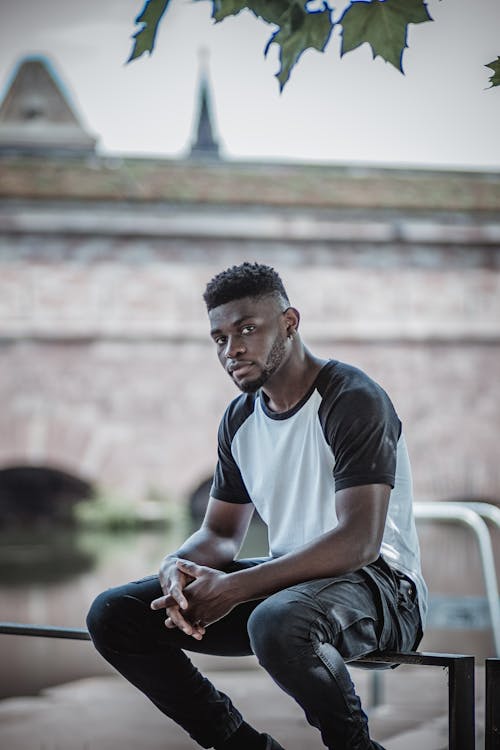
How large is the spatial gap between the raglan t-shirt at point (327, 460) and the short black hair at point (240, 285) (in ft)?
0.65

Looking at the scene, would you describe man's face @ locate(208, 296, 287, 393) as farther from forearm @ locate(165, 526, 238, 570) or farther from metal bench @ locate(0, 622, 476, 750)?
metal bench @ locate(0, 622, 476, 750)

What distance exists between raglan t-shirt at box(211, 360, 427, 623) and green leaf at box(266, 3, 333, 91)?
585 mm

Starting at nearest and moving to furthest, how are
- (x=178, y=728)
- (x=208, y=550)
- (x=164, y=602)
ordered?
1. (x=164, y=602)
2. (x=208, y=550)
3. (x=178, y=728)

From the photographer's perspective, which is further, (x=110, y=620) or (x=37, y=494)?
(x=37, y=494)

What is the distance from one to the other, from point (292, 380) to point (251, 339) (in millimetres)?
116

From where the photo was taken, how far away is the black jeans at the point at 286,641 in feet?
5.67

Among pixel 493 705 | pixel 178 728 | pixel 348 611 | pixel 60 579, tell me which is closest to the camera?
pixel 493 705

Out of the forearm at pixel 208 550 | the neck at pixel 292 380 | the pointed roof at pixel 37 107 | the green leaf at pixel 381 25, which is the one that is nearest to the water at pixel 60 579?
the forearm at pixel 208 550

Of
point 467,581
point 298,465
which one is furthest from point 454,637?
point 298,465

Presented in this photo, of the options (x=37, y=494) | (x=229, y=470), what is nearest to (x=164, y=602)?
(x=229, y=470)

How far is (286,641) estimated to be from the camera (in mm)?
1729

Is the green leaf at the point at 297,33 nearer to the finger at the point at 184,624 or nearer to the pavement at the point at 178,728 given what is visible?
the finger at the point at 184,624

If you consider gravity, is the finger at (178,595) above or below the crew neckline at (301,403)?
below

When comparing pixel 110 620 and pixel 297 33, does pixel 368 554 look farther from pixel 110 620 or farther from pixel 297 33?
pixel 297 33
